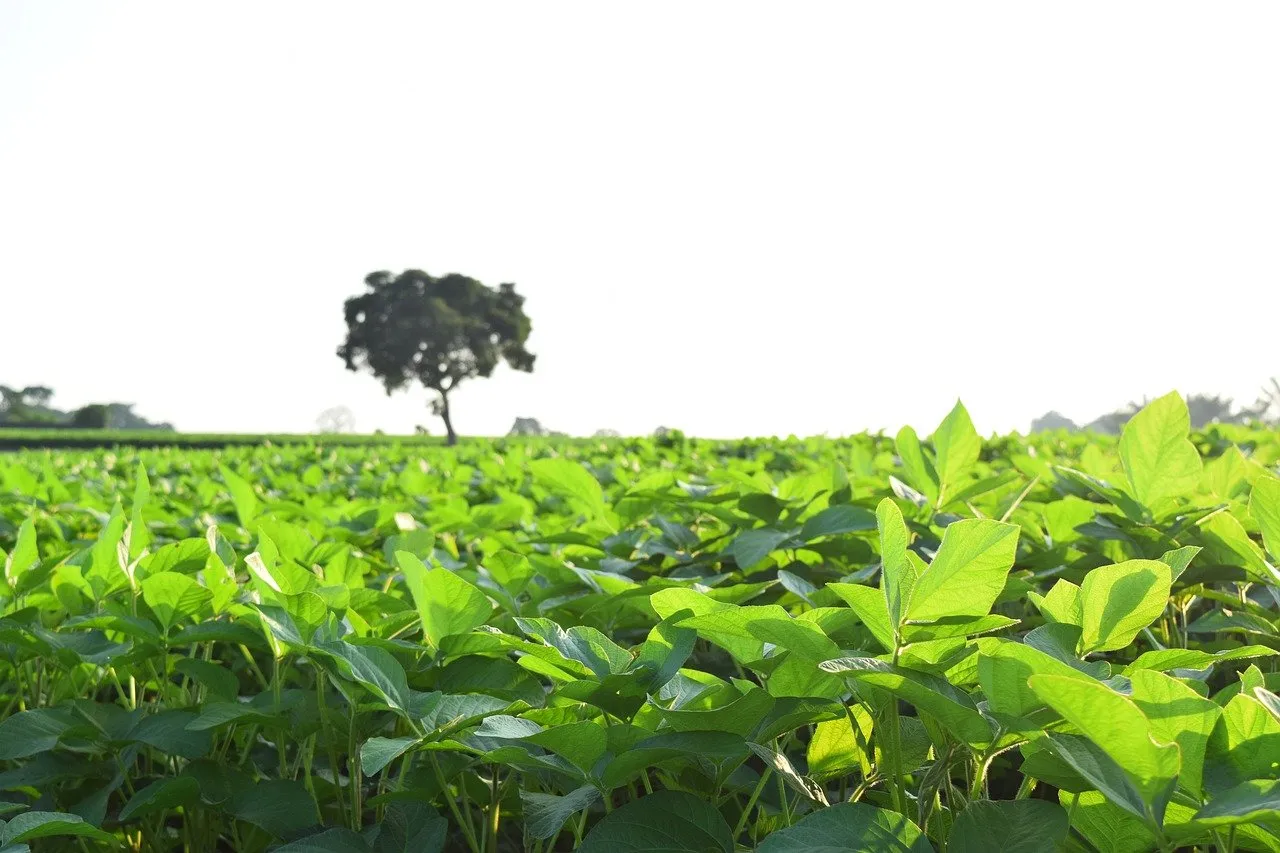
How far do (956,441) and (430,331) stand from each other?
57.2 metres

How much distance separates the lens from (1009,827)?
73cm

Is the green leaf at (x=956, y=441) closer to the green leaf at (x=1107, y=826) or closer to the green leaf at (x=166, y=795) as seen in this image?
the green leaf at (x=1107, y=826)

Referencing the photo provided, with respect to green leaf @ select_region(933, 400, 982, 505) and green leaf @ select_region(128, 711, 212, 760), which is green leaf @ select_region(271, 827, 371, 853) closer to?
green leaf @ select_region(128, 711, 212, 760)

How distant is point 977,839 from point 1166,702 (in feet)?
0.57

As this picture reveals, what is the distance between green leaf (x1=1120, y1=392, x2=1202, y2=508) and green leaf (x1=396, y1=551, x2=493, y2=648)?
96 cm

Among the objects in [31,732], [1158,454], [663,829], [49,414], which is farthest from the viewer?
[49,414]

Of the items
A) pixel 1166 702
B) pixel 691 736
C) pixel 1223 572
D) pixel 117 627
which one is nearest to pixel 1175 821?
pixel 1166 702

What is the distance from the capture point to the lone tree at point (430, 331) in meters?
57.2

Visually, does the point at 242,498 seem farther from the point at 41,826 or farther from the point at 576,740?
the point at 576,740

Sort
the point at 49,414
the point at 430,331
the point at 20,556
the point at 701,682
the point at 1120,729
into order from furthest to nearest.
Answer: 1. the point at 49,414
2. the point at 430,331
3. the point at 20,556
4. the point at 701,682
5. the point at 1120,729

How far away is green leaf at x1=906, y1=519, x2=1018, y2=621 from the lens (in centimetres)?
76

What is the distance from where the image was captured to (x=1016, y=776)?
1.30 m

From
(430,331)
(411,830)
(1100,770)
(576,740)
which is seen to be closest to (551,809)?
(576,740)

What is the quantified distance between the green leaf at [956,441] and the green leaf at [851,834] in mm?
818
